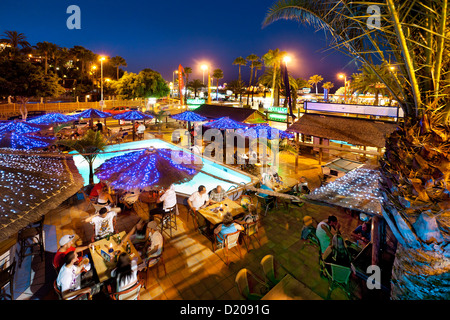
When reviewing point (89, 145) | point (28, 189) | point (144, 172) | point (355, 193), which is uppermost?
point (89, 145)

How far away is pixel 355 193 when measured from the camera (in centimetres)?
475

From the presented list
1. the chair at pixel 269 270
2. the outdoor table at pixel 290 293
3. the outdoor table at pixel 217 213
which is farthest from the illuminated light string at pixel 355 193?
the outdoor table at pixel 217 213

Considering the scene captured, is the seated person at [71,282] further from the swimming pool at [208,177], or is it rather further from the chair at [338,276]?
the swimming pool at [208,177]

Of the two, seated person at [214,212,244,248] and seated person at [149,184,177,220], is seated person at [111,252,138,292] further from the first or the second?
seated person at [149,184,177,220]

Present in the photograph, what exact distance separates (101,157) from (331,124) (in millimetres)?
13821

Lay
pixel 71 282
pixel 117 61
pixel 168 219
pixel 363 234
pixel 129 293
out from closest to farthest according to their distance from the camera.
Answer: pixel 71 282 → pixel 129 293 → pixel 363 234 → pixel 168 219 → pixel 117 61

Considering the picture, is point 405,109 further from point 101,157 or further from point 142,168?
point 101,157

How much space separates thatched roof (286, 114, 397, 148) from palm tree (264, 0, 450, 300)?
9215 mm

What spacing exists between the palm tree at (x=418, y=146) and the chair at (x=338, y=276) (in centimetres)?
116

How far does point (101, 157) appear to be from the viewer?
14.1 metres

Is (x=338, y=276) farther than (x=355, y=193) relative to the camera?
No

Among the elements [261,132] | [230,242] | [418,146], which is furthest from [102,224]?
[261,132]

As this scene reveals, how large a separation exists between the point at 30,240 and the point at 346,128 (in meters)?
14.0

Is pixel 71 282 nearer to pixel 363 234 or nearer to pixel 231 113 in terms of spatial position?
pixel 363 234
